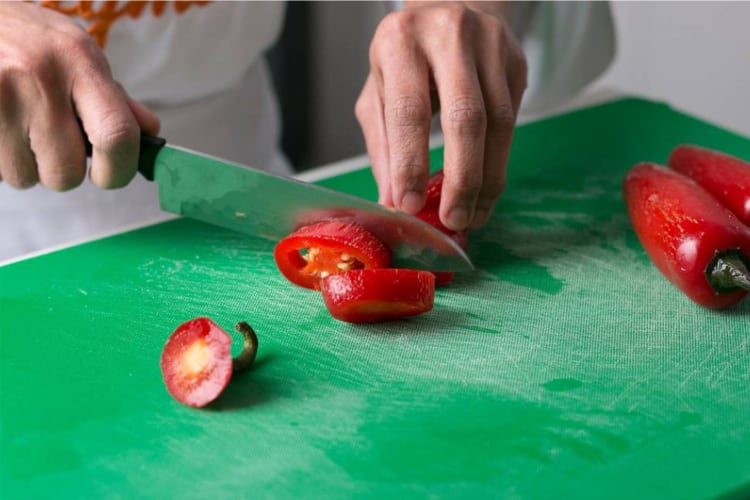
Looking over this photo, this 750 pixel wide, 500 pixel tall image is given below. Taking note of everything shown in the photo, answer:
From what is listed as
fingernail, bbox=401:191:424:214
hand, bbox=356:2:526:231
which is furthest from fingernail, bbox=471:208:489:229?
fingernail, bbox=401:191:424:214

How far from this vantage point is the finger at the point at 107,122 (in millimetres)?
1283

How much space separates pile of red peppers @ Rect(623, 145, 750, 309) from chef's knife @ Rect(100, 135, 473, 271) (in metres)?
0.28

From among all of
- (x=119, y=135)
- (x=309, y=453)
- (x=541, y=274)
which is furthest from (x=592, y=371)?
(x=119, y=135)

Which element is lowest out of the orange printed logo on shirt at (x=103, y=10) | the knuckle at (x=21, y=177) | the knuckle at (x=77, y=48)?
the knuckle at (x=21, y=177)

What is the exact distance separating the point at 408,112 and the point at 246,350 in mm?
399

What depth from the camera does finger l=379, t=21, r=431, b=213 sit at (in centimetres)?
133

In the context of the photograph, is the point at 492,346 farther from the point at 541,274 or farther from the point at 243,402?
the point at 243,402

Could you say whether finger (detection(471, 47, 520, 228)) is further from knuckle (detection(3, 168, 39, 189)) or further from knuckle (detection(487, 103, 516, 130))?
knuckle (detection(3, 168, 39, 189))

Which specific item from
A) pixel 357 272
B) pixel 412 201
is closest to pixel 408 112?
pixel 412 201

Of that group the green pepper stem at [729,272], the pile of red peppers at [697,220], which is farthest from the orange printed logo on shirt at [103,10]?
the green pepper stem at [729,272]

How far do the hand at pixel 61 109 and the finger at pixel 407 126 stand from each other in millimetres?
329

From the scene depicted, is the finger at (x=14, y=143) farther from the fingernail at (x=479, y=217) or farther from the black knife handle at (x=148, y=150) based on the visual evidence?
the fingernail at (x=479, y=217)

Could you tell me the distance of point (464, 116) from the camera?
4.39 feet

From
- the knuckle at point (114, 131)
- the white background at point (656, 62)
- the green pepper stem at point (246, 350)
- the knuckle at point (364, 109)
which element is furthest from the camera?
the white background at point (656, 62)
